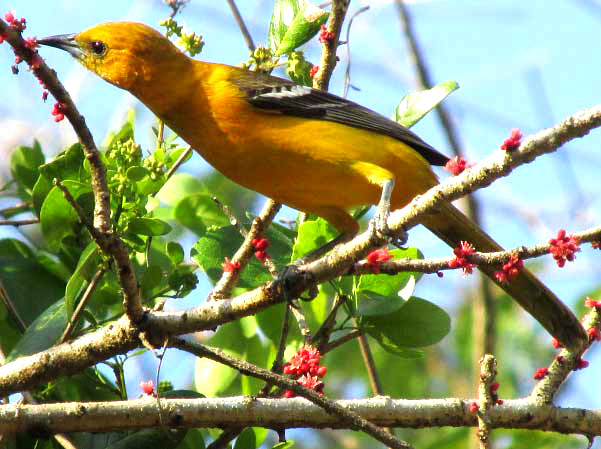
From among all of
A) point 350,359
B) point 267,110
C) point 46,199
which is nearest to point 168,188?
point 267,110

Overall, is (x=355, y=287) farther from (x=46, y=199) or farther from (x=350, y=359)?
(x=350, y=359)

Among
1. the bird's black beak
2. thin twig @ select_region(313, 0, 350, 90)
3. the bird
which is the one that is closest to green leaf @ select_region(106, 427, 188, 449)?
the bird

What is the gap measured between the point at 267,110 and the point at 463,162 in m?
1.83

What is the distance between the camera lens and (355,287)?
161 inches

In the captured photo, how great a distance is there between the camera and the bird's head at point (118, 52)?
494 centimetres

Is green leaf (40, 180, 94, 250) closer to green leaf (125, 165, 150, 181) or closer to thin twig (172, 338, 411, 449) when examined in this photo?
green leaf (125, 165, 150, 181)

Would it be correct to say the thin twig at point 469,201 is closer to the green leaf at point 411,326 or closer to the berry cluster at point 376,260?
the green leaf at point 411,326

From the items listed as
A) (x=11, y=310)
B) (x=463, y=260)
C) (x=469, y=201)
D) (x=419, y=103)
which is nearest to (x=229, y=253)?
(x=11, y=310)

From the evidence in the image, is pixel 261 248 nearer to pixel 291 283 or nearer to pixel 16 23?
pixel 291 283

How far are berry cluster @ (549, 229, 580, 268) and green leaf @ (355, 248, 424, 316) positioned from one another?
4.25 ft

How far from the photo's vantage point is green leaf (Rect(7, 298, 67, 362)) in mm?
3639

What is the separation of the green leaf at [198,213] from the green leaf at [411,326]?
48.1 inches

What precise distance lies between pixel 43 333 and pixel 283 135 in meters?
1.83

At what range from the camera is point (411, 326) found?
167 inches
